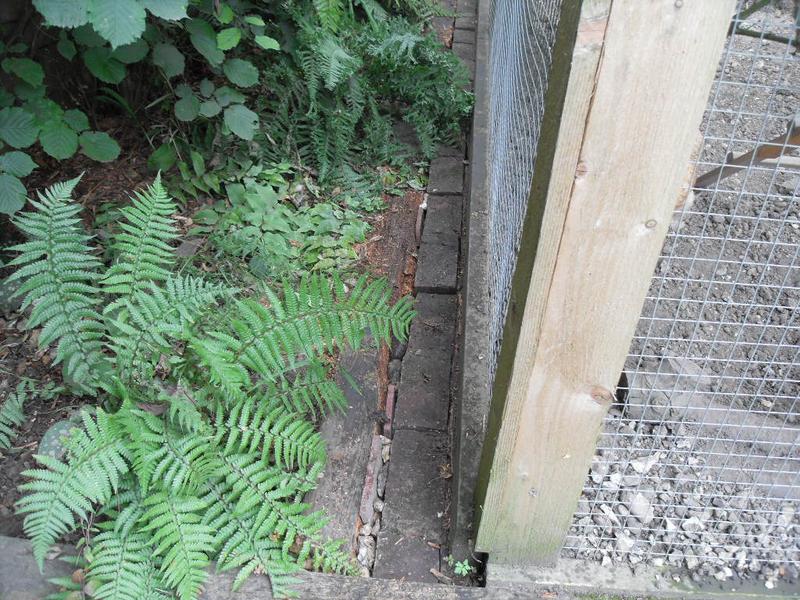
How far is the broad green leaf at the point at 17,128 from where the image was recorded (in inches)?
94.3

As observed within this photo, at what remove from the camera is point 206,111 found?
2980mm

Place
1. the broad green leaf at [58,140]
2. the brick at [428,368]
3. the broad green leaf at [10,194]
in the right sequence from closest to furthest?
the broad green leaf at [10,194] → the brick at [428,368] → the broad green leaf at [58,140]

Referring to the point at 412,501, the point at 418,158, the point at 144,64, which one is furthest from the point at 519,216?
the point at 144,64

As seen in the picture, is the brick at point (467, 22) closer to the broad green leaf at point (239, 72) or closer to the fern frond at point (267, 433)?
the broad green leaf at point (239, 72)

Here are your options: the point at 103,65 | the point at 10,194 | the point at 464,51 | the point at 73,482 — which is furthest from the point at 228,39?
the point at 464,51

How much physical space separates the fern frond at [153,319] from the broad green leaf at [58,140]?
31.8 inches

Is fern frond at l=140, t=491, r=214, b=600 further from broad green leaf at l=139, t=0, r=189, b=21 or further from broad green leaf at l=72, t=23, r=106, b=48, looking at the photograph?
broad green leaf at l=72, t=23, r=106, b=48

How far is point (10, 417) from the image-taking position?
2141mm

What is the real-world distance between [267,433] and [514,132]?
1.39m

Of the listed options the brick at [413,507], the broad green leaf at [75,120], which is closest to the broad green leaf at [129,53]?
the broad green leaf at [75,120]

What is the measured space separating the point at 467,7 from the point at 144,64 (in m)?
3.20

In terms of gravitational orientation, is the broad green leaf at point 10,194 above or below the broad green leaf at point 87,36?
below

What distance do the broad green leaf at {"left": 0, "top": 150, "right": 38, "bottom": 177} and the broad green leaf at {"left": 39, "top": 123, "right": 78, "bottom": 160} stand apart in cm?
13

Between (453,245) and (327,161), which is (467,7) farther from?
(453,245)
